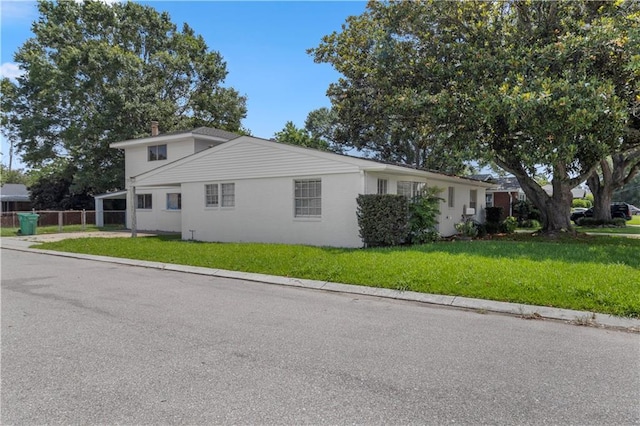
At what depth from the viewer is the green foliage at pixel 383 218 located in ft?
39.8

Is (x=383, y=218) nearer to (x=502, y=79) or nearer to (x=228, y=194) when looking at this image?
(x=502, y=79)

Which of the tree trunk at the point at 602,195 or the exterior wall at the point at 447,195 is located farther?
the tree trunk at the point at 602,195

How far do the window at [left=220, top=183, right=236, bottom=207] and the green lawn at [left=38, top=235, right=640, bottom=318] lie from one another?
370 centimetres

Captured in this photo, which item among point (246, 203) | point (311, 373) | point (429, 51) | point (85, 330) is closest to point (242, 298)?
point (85, 330)

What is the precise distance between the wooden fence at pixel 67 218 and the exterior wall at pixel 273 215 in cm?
1185

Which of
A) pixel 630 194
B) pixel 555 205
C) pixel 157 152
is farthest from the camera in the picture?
pixel 630 194

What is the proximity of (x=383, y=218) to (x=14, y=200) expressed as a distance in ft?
137

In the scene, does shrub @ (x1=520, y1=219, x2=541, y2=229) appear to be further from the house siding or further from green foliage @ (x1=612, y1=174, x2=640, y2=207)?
green foliage @ (x1=612, y1=174, x2=640, y2=207)

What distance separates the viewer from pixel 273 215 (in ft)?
49.9

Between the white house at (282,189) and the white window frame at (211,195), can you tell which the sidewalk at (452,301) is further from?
the white window frame at (211,195)

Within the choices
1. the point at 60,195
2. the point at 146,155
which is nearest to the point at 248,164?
the point at 146,155

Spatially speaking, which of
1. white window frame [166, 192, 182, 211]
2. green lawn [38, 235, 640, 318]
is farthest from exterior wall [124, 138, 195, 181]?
green lawn [38, 235, 640, 318]

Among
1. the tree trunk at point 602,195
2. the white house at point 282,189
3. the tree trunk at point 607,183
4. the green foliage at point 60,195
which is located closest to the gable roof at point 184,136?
the white house at point 282,189

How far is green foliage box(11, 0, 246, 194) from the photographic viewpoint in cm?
2980
